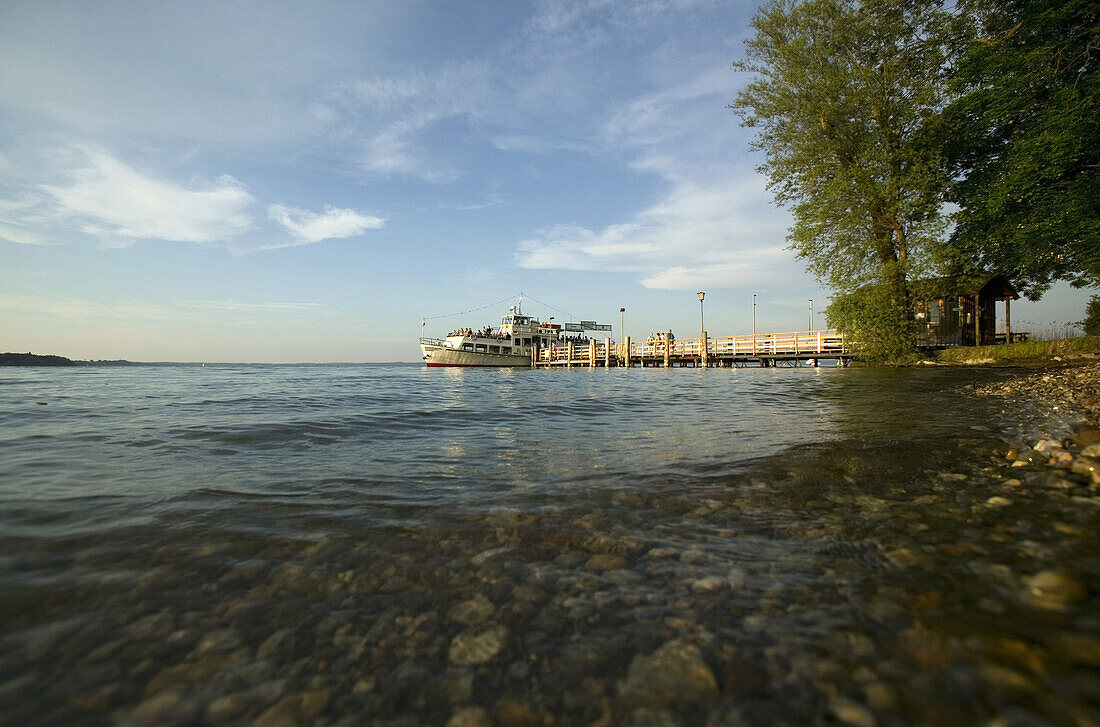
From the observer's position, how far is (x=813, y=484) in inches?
144

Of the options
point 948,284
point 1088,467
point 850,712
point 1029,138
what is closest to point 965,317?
point 948,284

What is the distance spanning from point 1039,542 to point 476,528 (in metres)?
2.99

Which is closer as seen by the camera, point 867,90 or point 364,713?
point 364,713

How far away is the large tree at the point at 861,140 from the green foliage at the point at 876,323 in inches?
1.9

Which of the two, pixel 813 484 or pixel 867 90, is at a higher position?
pixel 867 90

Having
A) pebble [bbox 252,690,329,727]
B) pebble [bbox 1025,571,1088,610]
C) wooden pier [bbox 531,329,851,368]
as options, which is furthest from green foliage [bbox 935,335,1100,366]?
pebble [bbox 252,690,329,727]

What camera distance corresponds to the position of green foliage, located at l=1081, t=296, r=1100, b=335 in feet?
62.4

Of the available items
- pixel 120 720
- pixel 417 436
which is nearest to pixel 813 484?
pixel 120 720

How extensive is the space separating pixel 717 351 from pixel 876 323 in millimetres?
21863

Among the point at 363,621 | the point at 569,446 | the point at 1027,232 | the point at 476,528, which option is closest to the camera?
the point at 363,621

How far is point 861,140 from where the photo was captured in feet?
67.4

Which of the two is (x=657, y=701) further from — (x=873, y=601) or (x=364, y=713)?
(x=873, y=601)

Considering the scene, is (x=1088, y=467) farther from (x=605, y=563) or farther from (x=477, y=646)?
(x=477, y=646)

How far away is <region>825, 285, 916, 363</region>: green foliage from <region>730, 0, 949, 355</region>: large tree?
49 millimetres
